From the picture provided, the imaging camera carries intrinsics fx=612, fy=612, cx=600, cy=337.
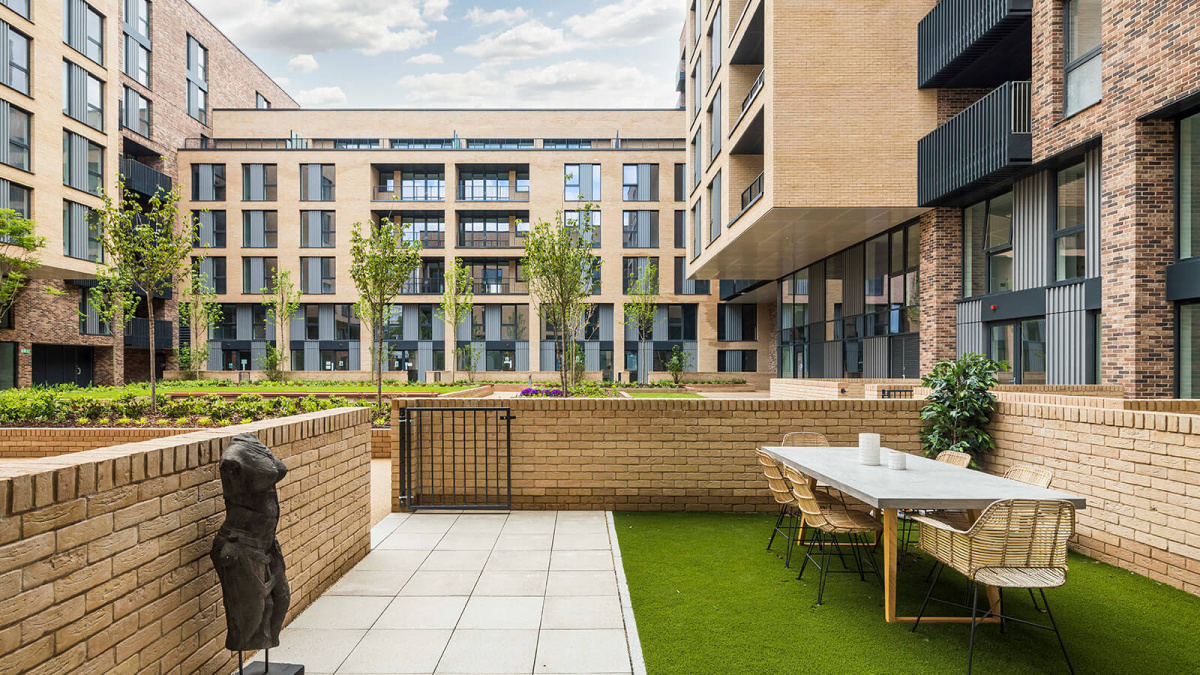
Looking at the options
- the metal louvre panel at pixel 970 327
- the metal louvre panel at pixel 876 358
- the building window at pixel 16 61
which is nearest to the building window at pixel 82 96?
the building window at pixel 16 61

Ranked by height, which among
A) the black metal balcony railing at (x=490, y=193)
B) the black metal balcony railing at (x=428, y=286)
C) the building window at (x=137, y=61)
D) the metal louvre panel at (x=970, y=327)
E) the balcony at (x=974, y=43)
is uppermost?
the building window at (x=137, y=61)

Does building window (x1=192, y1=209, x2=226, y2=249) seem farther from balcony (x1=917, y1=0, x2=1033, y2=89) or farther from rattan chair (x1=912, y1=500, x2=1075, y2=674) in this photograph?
rattan chair (x1=912, y1=500, x2=1075, y2=674)

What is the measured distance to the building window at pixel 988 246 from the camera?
562 inches

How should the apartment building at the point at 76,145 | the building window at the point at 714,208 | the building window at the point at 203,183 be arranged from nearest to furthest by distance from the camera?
the building window at the point at 714,208, the apartment building at the point at 76,145, the building window at the point at 203,183

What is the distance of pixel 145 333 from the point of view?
32.9 m

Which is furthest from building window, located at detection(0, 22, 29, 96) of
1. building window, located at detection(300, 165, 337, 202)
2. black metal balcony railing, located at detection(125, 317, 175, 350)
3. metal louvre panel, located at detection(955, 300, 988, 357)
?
metal louvre panel, located at detection(955, 300, 988, 357)

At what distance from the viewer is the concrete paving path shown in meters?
4.01

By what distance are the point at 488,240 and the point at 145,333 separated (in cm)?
1951

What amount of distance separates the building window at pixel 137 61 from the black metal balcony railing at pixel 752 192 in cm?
3450

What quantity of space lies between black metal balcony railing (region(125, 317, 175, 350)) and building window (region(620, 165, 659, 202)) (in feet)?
87.7

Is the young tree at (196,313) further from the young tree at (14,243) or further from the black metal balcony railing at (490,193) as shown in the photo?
the black metal balcony railing at (490,193)

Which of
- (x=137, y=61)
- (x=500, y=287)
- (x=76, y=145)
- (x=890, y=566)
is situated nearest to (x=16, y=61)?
(x=76, y=145)

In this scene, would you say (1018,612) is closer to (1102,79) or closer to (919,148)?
(1102,79)

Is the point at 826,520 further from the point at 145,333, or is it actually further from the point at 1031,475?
the point at 145,333
